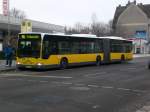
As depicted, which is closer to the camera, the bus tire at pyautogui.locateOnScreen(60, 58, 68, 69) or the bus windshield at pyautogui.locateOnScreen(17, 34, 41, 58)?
the bus windshield at pyautogui.locateOnScreen(17, 34, 41, 58)

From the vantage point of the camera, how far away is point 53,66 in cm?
2728

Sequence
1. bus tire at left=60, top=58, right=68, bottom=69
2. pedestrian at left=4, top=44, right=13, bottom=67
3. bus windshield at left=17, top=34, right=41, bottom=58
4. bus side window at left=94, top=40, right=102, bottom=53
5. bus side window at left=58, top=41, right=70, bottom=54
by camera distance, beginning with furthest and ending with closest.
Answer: bus side window at left=94, top=40, right=102, bottom=53 < pedestrian at left=4, top=44, right=13, bottom=67 < bus tire at left=60, top=58, right=68, bottom=69 < bus side window at left=58, top=41, right=70, bottom=54 < bus windshield at left=17, top=34, right=41, bottom=58

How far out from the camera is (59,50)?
2788 cm

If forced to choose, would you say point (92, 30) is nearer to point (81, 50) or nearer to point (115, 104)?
point (81, 50)

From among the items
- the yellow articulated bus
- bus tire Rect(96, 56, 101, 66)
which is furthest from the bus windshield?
bus tire Rect(96, 56, 101, 66)

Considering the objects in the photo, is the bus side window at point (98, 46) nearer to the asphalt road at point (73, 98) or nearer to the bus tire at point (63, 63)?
the bus tire at point (63, 63)

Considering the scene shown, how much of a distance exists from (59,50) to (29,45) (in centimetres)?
235

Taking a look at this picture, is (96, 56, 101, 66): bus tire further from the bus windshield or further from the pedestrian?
the bus windshield

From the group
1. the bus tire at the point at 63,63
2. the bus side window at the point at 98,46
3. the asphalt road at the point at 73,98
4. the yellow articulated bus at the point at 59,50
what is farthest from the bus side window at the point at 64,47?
the asphalt road at the point at 73,98

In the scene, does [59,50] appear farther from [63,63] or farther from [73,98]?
[73,98]

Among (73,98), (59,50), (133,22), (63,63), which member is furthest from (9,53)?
(133,22)

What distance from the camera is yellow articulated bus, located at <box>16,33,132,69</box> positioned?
86.1 ft

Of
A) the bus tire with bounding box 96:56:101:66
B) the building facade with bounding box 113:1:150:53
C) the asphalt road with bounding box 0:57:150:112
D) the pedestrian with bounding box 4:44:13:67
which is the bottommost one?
the asphalt road with bounding box 0:57:150:112

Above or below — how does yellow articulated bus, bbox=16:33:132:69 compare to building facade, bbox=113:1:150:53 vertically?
below
